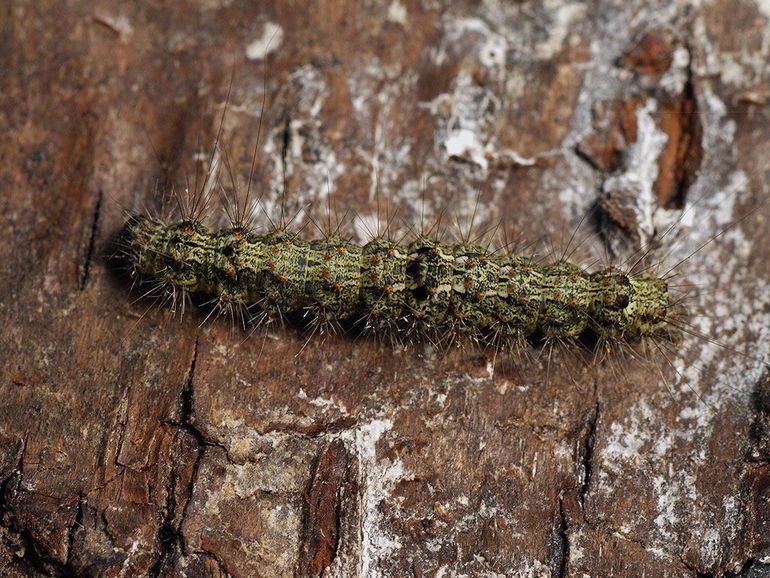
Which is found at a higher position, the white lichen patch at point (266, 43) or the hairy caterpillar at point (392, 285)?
the white lichen patch at point (266, 43)

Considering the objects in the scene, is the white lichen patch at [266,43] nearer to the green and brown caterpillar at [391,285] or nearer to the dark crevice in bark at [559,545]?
the green and brown caterpillar at [391,285]

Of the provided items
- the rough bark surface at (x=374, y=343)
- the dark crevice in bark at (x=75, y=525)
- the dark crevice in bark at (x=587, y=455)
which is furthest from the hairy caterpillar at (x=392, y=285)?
the dark crevice in bark at (x=75, y=525)

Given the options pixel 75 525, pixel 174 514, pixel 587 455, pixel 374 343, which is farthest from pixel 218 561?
pixel 587 455

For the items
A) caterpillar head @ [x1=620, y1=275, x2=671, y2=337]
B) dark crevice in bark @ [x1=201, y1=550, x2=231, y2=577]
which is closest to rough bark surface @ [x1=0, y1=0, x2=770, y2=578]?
dark crevice in bark @ [x1=201, y1=550, x2=231, y2=577]

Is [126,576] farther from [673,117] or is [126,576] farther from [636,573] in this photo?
[673,117]

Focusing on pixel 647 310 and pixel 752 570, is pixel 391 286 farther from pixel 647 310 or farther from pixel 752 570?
pixel 752 570

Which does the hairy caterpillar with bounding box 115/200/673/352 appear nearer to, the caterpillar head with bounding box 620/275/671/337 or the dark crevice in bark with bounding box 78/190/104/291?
the caterpillar head with bounding box 620/275/671/337

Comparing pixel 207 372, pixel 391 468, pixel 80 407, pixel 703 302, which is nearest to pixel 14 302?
pixel 80 407
